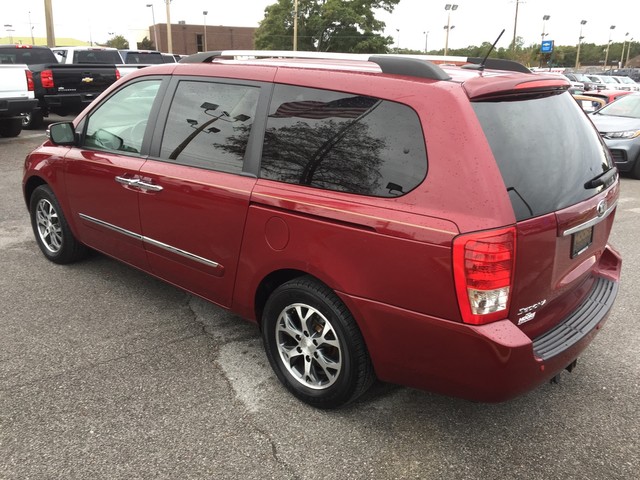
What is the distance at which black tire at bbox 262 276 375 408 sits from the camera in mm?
2654

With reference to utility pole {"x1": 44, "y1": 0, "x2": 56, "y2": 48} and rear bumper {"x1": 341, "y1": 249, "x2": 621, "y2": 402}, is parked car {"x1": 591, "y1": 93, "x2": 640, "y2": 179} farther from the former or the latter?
utility pole {"x1": 44, "y1": 0, "x2": 56, "y2": 48}

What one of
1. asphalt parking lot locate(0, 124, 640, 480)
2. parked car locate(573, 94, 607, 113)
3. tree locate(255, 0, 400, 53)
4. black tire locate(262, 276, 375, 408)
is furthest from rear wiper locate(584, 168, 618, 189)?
tree locate(255, 0, 400, 53)

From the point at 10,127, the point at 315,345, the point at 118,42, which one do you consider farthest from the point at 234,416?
the point at 118,42

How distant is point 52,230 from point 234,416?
2.89m

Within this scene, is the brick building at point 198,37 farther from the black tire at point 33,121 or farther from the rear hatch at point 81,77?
the rear hatch at point 81,77

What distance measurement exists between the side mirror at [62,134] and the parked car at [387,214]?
998 mm

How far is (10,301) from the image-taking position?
413cm

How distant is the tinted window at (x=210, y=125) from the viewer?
10.1 feet

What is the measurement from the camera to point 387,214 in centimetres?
238

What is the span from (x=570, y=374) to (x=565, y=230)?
124 cm

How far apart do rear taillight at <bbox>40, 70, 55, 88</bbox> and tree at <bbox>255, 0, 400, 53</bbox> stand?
4020 centimetres

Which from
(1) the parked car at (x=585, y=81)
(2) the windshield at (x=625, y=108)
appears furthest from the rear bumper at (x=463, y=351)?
(1) the parked car at (x=585, y=81)

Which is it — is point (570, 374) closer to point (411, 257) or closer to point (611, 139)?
point (411, 257)

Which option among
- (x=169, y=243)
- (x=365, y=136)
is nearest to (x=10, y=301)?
(x=169, y=243)
